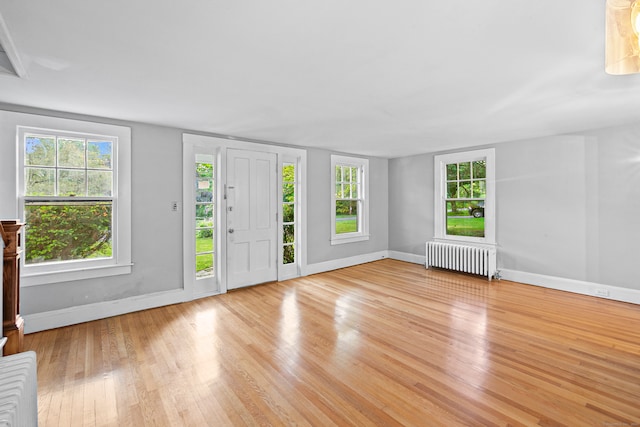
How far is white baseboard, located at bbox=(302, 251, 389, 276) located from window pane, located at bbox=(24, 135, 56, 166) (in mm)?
3896

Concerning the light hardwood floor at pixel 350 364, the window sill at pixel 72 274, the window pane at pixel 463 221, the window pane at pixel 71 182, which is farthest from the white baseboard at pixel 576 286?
the window pane at pixel 71 182

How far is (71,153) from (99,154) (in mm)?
260

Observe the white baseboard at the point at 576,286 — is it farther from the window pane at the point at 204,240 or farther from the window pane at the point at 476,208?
the window pane at the point at 204,240

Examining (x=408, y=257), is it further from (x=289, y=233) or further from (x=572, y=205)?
(x=572, y=205)

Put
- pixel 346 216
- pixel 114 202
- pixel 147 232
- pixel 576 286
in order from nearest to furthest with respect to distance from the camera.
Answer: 1. pixel 114 202
2. pixel 147 232
3. pixel 576 286
4. pixel 346 216

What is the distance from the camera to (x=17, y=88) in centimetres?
259

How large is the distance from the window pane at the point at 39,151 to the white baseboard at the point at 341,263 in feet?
12.8

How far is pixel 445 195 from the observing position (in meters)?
5.92

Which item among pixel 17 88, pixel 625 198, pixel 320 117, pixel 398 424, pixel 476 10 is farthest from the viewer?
pixel 625 198

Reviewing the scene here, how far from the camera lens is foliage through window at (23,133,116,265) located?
3139mm

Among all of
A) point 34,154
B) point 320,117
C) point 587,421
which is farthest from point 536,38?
point 34,154

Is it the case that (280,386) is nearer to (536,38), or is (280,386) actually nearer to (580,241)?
(536,38)

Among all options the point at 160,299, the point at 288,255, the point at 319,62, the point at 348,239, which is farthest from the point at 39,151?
the point at 348,239

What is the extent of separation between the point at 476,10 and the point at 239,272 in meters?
4.26
